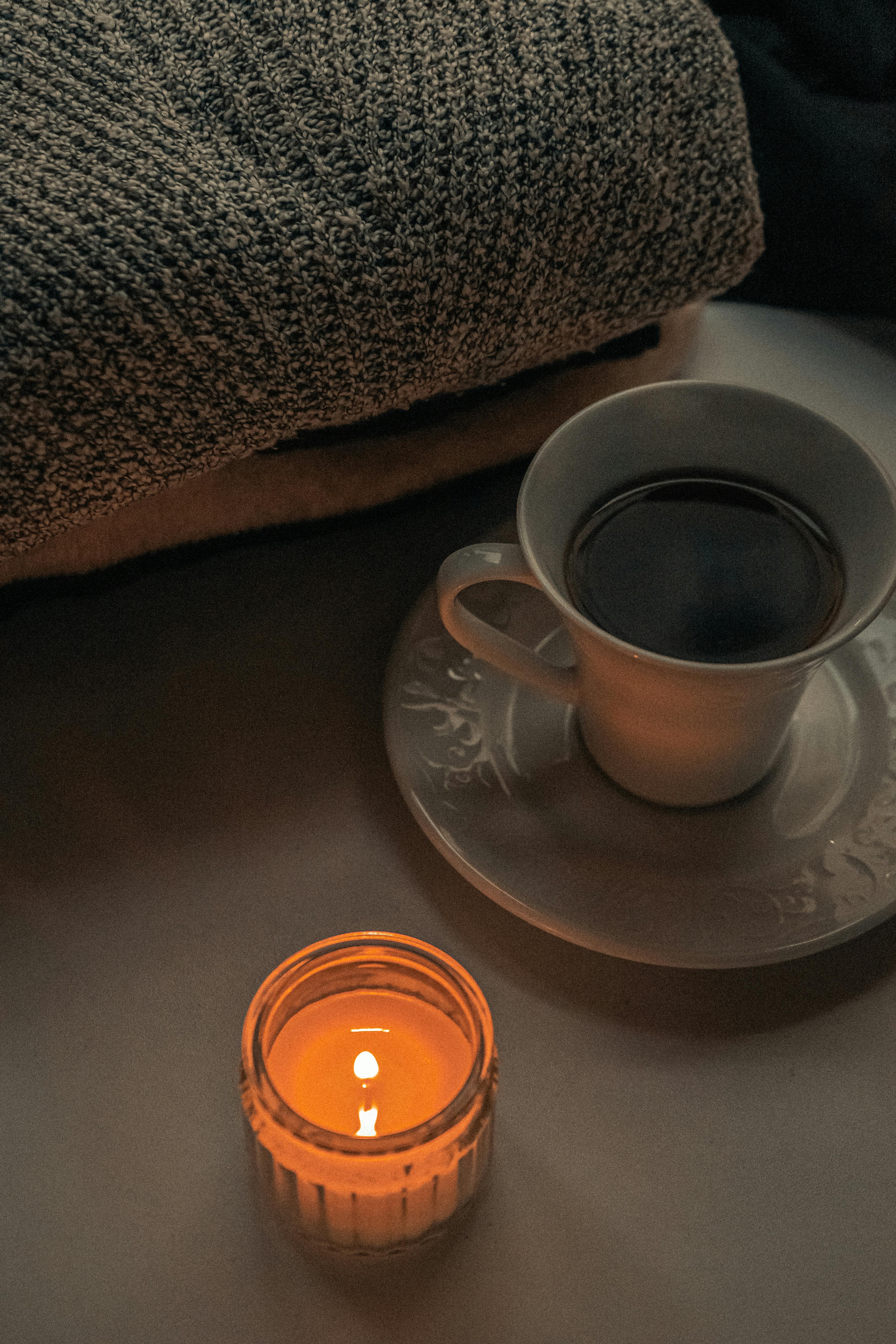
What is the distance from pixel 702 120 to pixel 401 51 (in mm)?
107

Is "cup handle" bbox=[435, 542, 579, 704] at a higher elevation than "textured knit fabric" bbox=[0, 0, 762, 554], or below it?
below

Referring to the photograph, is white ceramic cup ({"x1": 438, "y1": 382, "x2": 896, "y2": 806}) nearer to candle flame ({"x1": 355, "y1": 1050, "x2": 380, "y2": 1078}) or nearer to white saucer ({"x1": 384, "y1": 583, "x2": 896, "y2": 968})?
white saucer ({"x1": 384, "y1": 583, "x2": 896, "y2": 968})

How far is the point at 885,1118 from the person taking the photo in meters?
0.36

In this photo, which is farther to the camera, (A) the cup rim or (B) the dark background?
(B) the dark background

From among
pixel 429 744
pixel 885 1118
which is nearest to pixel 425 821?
pixel 429 744

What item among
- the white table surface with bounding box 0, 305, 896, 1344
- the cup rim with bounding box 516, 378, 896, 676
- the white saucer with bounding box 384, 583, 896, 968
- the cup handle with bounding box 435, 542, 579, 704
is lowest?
the white table surface with bounding box 0, 305, 896, 1344

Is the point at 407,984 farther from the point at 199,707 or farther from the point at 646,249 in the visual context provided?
the point at 646,249

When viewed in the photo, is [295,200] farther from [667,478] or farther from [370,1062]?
[370,1062]

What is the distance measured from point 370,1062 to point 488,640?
0.14 meters

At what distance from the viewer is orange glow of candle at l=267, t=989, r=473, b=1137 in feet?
1.07

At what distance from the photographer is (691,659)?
0.37 metres

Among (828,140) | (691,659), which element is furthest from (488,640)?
(828,140)

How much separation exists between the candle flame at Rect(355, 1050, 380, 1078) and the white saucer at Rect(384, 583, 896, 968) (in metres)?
0.07

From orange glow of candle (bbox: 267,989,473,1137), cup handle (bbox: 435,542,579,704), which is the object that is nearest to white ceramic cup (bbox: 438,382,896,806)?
cup handle (bbox: 435,542,579,704)
